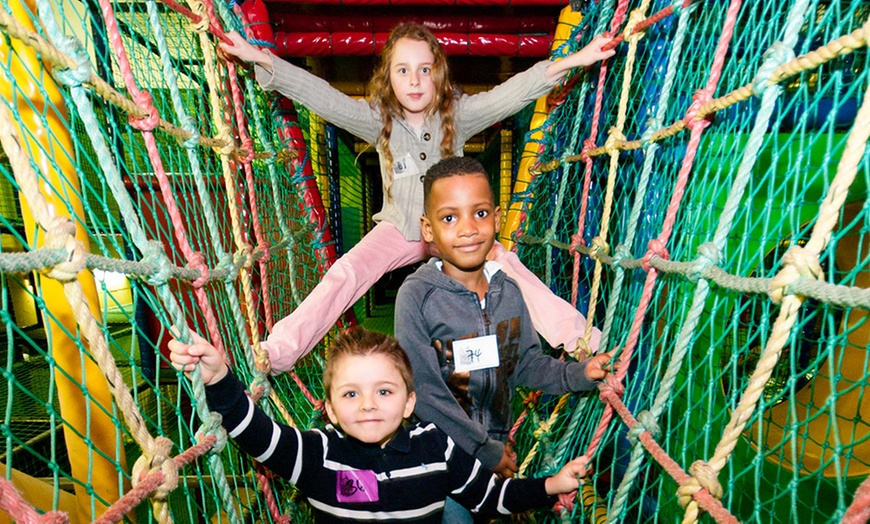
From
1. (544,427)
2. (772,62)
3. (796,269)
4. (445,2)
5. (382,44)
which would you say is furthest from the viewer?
(382,44)

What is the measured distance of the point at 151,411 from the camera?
2857 mm

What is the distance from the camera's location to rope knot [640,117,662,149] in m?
1.06

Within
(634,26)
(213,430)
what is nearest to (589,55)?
(634,26)

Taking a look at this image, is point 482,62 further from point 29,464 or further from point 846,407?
point 29,464

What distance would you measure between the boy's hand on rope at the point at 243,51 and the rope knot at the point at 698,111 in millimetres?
1021

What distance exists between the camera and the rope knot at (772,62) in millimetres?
704

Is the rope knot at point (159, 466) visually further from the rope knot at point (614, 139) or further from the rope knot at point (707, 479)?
the rope knot at point (614, 139)

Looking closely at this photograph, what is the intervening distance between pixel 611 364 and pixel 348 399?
0.59 m

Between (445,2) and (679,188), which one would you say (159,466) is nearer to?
(679,188)

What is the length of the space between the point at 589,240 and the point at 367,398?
3.13ft

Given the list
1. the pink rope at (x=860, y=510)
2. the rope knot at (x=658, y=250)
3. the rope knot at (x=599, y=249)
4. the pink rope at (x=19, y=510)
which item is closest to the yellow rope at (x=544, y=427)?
the rope knot at (x=599, y=249)

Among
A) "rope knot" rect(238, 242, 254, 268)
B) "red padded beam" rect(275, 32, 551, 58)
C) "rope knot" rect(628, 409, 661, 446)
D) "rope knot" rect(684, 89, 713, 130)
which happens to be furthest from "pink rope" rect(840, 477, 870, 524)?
"red padded beam" rect(275, 32, 551, 58)

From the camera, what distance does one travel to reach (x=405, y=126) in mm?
1595

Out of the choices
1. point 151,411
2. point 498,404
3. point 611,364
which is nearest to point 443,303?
point 498,404
